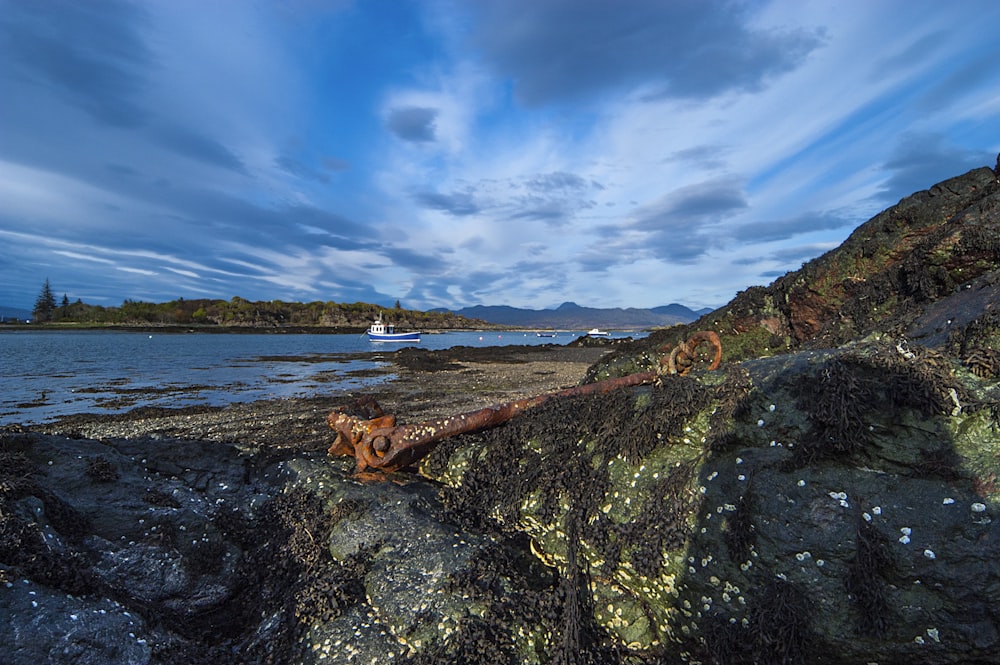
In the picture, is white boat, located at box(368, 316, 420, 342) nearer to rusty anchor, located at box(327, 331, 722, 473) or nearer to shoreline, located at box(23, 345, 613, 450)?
shoreline, located at box(23, 345, 613, 450)

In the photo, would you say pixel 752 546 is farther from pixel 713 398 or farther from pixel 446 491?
pixel 446 491

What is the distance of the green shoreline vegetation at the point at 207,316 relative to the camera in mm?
126700

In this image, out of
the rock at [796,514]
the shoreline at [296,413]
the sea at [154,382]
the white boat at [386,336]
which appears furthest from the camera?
the white boat at [386,336]

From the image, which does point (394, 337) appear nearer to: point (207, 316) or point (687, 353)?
point (687, 353)

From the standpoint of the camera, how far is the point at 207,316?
14450 centimetres

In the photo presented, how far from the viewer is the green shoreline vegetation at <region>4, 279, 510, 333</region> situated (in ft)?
416

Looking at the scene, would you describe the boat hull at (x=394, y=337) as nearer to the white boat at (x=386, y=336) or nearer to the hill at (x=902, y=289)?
the white boat at (x=386, y=336)

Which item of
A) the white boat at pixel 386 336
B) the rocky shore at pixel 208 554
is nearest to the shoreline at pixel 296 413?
the rocky shore at pixel 208 554

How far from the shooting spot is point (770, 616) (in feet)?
10.5

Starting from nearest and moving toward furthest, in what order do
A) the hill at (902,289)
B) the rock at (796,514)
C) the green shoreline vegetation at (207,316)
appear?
the rock at (796,514)
the hill at (902,289)
the green shoreline vegetation at (207,316)

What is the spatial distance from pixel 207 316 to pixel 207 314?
5.75ft

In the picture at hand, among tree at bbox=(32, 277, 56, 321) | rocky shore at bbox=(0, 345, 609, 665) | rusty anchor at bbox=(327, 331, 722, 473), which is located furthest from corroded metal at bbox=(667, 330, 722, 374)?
tree at bbox=(32, 277, 56, 321)

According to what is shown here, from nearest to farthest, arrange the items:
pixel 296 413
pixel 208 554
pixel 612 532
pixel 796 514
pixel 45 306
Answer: pixel 796 514
pixel 612 532
pixel 208 554
pixel 296 413
pixel 45 306

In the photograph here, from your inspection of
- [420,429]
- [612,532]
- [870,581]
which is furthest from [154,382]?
[870,581]
